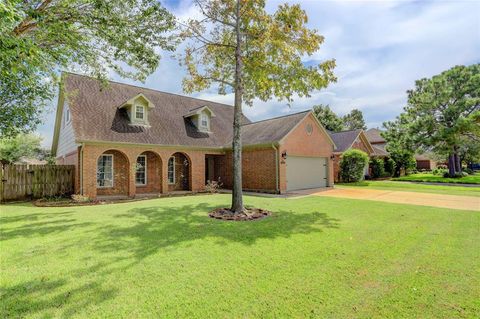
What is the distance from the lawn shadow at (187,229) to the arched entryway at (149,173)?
660cm

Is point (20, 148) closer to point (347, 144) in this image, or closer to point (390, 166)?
point (347, 144)

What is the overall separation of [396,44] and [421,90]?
27017 millimetres

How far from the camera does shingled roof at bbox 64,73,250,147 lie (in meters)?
14.2

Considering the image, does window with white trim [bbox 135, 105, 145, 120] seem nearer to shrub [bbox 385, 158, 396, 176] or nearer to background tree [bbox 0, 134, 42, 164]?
background tree [bbox 0, 134, 42, 164]

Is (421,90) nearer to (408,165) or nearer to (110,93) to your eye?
(408,165)

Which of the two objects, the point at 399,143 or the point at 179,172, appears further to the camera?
the point at 399,143

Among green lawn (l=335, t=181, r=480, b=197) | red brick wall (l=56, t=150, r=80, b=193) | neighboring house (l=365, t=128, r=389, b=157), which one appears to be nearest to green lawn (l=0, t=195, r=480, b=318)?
red brick wall (l=56, t=150, r=80, b=193)

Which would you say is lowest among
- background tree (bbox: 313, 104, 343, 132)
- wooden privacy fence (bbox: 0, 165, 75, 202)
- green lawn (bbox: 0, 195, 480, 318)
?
→ green lawn (bbox: 0, 195, 480, 318)

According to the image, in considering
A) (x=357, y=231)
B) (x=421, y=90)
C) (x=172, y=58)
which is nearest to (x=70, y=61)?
(x=172, y=58)

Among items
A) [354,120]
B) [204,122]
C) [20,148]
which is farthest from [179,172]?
[354,120]

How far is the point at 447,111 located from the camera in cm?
2845

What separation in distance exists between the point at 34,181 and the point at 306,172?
1604 centimetres

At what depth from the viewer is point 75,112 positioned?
14273 millimetres

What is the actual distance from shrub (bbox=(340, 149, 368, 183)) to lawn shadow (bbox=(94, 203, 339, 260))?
16.0 m
